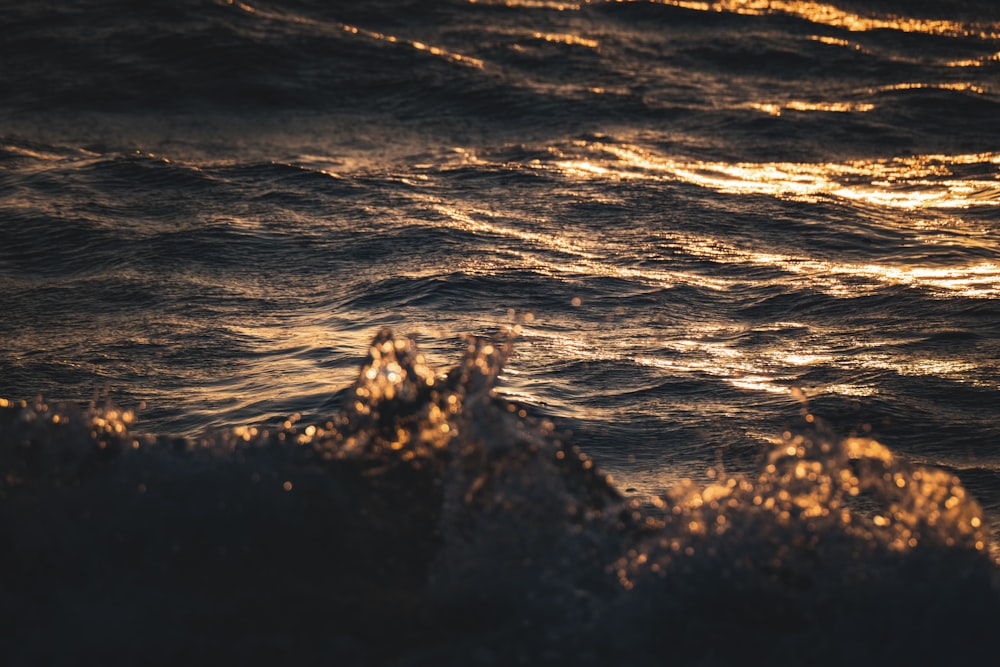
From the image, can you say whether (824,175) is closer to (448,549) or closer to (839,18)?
(839,18)

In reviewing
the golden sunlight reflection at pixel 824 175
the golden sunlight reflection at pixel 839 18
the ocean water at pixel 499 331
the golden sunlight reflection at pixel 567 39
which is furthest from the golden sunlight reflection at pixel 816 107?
the golden sunlight reflection at pixel 839 18

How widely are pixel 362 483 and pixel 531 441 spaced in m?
0.56

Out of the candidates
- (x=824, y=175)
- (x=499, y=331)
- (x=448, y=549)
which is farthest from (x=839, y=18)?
(x=448, y=549)

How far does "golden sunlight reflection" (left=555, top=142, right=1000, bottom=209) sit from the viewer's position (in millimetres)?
10125

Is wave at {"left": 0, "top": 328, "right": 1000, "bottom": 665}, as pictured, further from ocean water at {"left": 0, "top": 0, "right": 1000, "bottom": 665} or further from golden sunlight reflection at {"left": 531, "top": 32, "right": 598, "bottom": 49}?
golden sunlight reflection at {"left": 531, "top": 32, "right": 598, "bottom": 49}

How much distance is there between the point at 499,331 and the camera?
7172mm

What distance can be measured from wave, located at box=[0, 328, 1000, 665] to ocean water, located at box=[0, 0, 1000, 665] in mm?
11

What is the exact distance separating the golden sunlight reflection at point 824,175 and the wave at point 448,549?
7188 mm

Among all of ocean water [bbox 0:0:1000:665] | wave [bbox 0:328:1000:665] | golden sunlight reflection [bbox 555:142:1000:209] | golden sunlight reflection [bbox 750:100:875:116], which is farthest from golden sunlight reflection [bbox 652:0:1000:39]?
wave [bbox 0:328:1000:665]

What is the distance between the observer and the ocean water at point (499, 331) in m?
3.10

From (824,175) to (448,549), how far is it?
8.47m

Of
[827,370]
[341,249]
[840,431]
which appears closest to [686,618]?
[840,431]

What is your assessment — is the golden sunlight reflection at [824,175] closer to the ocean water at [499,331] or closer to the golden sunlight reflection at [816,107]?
the ocean water at [499,331]

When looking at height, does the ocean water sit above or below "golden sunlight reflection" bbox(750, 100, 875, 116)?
below
